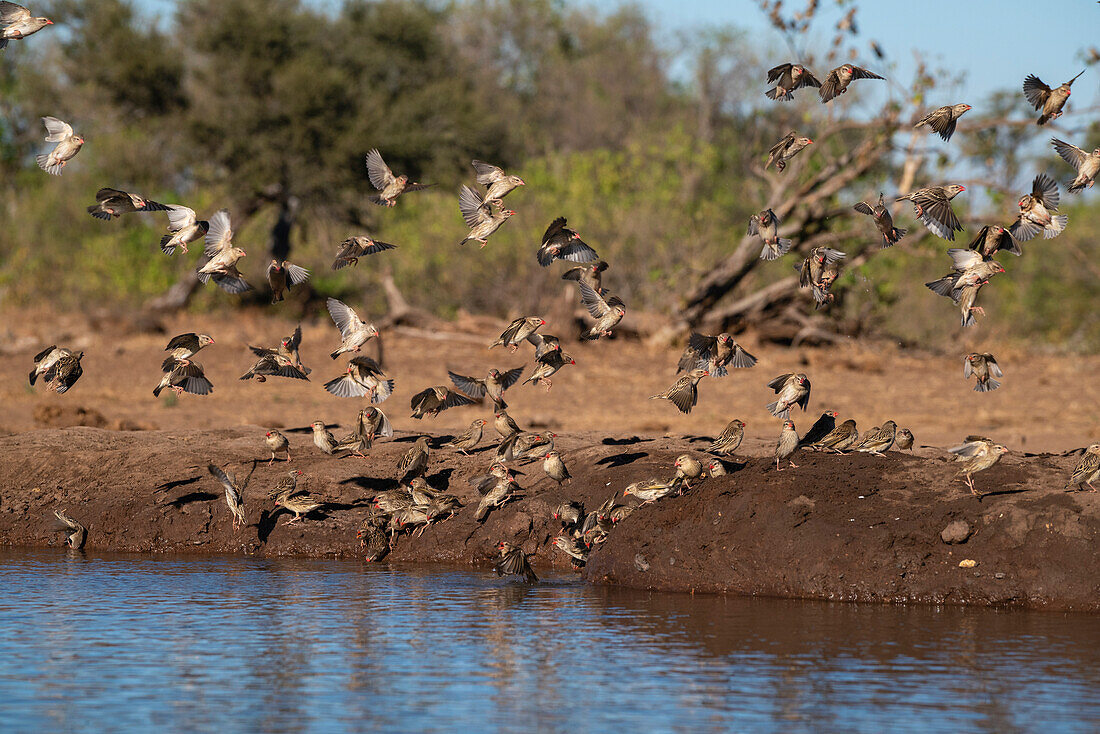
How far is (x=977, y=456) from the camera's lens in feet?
39.1

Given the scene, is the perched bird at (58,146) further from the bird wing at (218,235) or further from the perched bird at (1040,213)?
the perched bird at (1040,213)

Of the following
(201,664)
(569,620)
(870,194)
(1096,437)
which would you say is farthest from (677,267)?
(201,664)

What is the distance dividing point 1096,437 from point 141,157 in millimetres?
27182

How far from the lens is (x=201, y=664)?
9078 mm

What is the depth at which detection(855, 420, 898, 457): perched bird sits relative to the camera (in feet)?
42.9

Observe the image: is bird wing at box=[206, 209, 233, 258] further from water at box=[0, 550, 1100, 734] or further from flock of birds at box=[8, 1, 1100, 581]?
water at box=[0, 550, 1100, 734]

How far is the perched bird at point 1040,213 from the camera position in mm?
11742

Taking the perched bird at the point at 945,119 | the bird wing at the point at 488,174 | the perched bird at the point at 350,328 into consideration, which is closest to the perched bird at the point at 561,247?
the bird wing at the point at 488,174

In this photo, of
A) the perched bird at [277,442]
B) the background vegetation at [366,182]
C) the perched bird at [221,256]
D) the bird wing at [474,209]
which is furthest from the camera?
the background vegetation at [366,182]

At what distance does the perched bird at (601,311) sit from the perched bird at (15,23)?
19.3ft

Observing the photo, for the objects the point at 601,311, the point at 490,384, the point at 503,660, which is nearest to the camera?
the point at 503,660

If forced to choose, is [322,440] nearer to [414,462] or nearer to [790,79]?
[414,462]

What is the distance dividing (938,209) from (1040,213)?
912mm

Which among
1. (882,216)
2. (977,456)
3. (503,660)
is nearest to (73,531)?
(503,660)
